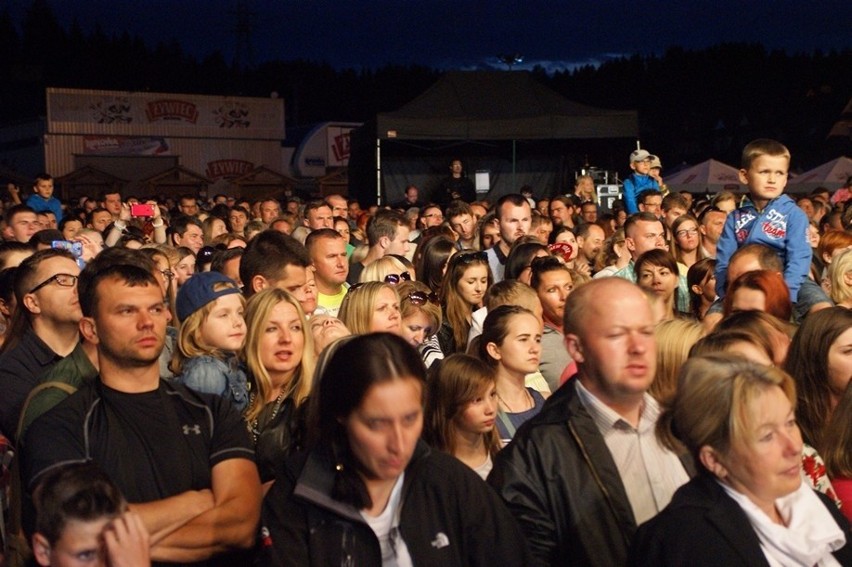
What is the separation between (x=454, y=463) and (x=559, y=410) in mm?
380

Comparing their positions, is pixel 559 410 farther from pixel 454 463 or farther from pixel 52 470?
pixel 52 470

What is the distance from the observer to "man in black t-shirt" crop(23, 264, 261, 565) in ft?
11.9

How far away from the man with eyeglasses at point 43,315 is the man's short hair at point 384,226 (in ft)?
13.0

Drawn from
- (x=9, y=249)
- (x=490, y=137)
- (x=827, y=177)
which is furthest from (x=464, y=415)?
(x=827, y=177)

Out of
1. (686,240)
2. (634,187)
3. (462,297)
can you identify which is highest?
(634,187)

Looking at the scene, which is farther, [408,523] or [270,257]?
[270,257]

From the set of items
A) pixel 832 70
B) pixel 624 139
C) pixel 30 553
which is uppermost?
pixel 832 70

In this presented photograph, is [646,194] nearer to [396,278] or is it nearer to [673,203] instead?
[673,203]

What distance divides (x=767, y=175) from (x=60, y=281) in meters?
4.34

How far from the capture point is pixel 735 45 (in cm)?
5269

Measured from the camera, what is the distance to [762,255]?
21.0 feet

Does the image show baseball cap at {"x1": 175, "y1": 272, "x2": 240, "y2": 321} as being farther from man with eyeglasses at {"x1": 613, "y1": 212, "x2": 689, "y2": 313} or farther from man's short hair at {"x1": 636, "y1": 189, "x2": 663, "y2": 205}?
man's short hair at {"x1": 636, "y1": 189, "x2": 663, "y2": 205}

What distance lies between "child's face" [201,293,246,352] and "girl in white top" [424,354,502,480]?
3.31 feet

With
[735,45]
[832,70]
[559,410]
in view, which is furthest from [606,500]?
[735,45]
